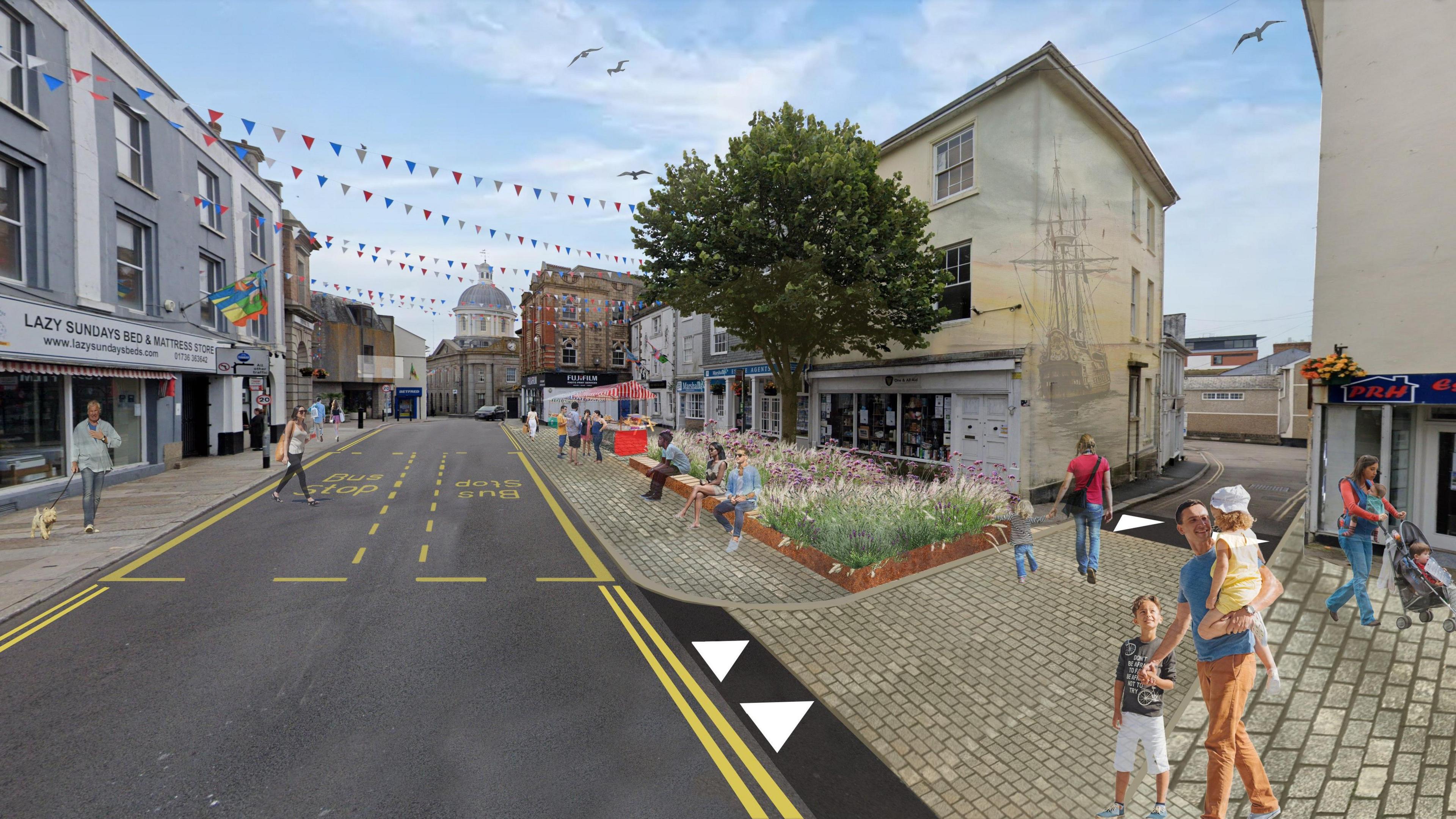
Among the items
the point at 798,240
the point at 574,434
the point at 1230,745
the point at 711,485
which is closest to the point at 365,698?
the point at 1230,745

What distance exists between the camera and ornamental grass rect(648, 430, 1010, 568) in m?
8.07

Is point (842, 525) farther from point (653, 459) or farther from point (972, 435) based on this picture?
point (653, 459)

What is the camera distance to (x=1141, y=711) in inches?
137

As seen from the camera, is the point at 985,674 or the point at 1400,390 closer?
the point at 985,674

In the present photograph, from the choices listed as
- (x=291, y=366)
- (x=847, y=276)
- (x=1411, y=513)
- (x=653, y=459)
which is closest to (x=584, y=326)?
(x=291, y=366)

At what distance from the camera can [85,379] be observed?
13.6 meters

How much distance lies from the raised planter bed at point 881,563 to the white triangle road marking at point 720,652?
7.01 feet

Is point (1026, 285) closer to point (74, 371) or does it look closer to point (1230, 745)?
point (1230, 745)

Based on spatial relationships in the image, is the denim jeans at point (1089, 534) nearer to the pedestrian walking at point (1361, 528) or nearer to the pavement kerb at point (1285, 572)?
the pavement kerb at point (1285, 572)

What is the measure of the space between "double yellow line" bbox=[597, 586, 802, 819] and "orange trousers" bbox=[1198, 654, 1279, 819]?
255 cm

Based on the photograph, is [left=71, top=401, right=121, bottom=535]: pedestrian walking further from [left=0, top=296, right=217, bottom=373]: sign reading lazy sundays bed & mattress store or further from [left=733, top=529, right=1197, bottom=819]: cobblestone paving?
[left=733, top=529, right=1197, bottom=819]: cobblestone paving

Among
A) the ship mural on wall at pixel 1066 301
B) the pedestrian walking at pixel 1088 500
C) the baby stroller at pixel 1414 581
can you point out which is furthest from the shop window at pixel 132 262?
the baby stroller at pixel 1414 581

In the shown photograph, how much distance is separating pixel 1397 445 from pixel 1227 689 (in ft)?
28.4

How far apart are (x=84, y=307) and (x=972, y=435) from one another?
20759 millimetres
